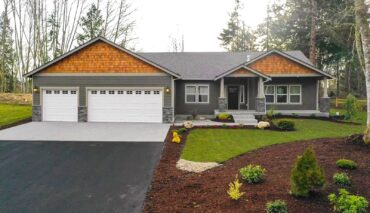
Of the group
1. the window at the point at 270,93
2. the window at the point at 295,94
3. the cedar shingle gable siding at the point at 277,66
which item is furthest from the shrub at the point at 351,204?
the window at the point at 295,94

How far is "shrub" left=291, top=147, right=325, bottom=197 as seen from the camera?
16.1 ft

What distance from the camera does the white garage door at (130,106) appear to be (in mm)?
16453

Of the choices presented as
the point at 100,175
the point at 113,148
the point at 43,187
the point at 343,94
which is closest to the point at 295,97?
the point at 113,148

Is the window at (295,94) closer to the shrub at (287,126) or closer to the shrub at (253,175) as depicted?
the shrub at (287,126)

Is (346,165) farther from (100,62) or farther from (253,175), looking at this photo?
(100,62)

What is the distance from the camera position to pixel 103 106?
1664 cm

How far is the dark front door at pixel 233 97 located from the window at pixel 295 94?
3885 millimetres

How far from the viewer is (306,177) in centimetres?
492

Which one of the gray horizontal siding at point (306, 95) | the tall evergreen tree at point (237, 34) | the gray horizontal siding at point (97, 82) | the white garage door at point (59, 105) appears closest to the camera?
the gray horizontal siding at point (97, 82)

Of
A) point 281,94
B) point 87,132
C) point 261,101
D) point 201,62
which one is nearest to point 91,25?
point 201,62

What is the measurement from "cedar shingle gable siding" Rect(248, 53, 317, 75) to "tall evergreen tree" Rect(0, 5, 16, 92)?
94.2 feet

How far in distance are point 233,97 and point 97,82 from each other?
32.8ft

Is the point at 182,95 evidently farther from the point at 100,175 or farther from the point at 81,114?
the point at 100,175

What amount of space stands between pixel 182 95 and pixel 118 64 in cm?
538
